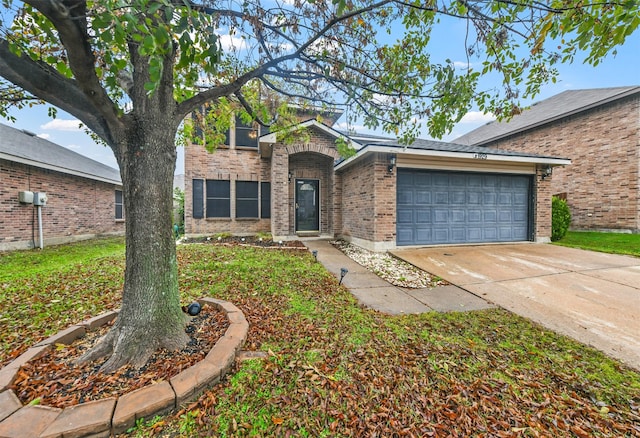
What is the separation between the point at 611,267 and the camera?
558cm

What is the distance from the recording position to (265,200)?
432 inches

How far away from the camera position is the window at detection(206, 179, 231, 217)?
1033cm

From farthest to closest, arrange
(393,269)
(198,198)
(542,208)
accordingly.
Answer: (198,198) → (542,208) → (393,269)

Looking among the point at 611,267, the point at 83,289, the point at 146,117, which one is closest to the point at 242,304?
the point at 146,117

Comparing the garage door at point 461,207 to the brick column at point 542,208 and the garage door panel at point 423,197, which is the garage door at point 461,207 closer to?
the garage door panel at point 423,197

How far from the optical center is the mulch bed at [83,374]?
1750 millimetres

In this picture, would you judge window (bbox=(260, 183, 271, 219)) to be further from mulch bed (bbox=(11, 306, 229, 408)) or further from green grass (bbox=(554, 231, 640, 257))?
green grass (bbox=(554, 231, 640, 257))

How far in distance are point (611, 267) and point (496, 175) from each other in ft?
13.0

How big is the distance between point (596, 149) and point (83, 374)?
16980 mm

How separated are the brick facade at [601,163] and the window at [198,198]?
46.2 ft

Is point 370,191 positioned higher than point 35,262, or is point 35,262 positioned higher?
point 370,191

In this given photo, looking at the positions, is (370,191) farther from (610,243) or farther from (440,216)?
(610,243)

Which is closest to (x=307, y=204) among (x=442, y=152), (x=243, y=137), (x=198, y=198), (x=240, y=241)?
(x=240, y=241)

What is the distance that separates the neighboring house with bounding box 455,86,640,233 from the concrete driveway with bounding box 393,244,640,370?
218 inches
